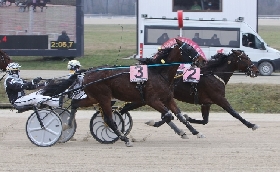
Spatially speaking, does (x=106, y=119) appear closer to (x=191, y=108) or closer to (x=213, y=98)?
(x=213, y=98)

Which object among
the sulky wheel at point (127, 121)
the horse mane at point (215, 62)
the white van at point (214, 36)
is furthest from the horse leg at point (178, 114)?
the white van at point (214, 36)

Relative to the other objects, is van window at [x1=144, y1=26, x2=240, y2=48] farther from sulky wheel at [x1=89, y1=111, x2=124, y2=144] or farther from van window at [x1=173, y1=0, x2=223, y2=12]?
sulky wheel at [x1=89, y1=111, x2=124, y2=144]

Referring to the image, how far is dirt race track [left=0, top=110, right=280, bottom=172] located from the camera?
9.55 meters

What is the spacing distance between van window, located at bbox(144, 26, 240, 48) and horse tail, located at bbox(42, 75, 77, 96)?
549 inches

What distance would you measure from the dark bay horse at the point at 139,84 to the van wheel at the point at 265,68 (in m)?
14.1

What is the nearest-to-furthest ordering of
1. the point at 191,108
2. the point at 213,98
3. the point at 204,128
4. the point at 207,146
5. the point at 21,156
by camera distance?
the point at 21,156
the point at 207,146
the point at 213,98
the point at 204,128
the point at 191,108

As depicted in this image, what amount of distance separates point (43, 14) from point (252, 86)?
9.76 metres

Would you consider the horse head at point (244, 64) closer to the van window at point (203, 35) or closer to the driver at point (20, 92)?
the driver at point (20, 92)

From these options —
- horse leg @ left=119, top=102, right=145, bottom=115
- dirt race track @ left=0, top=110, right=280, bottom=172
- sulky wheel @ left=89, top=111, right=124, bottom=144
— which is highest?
horse leg @ left=119, top=102, right=145, bottom=115

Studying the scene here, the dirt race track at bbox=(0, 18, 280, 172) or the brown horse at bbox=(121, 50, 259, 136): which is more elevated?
the brown horse at bbox=(121, 50, 259, 136)

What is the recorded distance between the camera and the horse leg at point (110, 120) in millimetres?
11414

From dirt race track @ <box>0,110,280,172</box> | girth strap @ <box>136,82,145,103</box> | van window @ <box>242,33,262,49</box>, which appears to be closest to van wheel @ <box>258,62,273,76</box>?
van window @ <box>242,33,262,49</box>

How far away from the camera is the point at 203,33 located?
→ 2584 centimetres

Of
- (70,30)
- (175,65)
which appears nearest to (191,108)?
(175,65)
